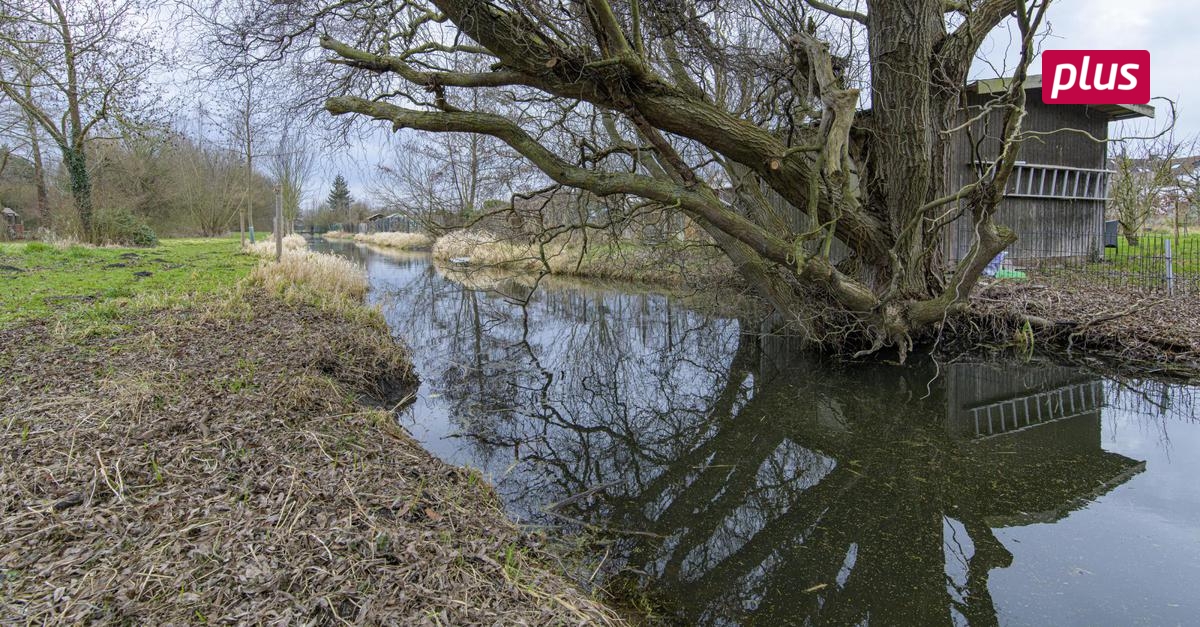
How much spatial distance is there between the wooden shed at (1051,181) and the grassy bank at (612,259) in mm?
4404

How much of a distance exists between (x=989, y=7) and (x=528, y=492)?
6.47 meters

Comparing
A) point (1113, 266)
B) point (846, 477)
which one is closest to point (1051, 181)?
point (1113, 266)

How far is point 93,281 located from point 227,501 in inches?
323

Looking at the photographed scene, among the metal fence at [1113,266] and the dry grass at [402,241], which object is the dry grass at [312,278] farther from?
the dry grass at [402,241]

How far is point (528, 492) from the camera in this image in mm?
4168

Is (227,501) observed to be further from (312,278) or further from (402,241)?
(402,241)

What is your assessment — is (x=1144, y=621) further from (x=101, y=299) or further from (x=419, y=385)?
(x=101, y=299)

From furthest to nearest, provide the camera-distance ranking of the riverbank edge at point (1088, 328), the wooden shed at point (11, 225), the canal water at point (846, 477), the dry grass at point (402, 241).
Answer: the dry grass at point (402, 241) < the wooden shed at point (11, 225) < the riverbank edge at point (1088, 328) < the canal water at point (846, 477)

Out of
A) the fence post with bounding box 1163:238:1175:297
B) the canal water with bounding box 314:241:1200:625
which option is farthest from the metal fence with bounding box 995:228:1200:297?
the canal water with bounding box 314:241:1200:625

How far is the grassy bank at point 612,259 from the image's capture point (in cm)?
921

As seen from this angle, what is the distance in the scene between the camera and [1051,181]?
11922 mm

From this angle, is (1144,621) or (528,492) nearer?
(1144,621)

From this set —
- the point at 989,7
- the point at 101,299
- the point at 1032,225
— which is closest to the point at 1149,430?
the point at 989,7

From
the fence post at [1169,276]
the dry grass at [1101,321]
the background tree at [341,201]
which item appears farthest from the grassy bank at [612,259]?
the background tree at [341,201]
